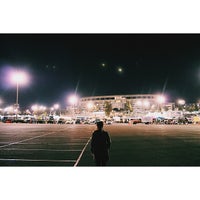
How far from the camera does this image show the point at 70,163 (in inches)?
430

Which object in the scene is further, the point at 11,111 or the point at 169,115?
the point at 11,111

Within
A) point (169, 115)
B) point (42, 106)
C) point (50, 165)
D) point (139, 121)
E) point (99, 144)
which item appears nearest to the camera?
point (99, 144)

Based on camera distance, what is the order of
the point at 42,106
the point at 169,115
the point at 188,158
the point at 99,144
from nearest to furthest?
the point at 99,144 < the point at 188,158 < the point at 169,115 < the point at 42,106

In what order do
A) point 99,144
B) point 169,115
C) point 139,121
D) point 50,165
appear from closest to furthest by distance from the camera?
point 99,144, point 50,165, point 139,121, point 169,115

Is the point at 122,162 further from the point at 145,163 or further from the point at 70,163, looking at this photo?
the point at 70,163

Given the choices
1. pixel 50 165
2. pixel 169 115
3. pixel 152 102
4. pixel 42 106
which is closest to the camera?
pixel 50 165

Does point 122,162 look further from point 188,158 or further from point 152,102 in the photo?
point 152,102

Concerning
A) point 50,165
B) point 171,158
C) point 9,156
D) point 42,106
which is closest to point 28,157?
point 9,156

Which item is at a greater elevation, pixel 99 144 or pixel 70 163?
pixel 99 144

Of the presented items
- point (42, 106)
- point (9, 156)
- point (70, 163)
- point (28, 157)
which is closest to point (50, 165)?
point (70, 163)

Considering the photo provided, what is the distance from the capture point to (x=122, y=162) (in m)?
11.0

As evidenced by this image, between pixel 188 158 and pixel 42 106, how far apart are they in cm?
14517

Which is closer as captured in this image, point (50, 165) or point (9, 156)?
point (50, 165)

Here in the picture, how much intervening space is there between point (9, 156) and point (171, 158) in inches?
291
